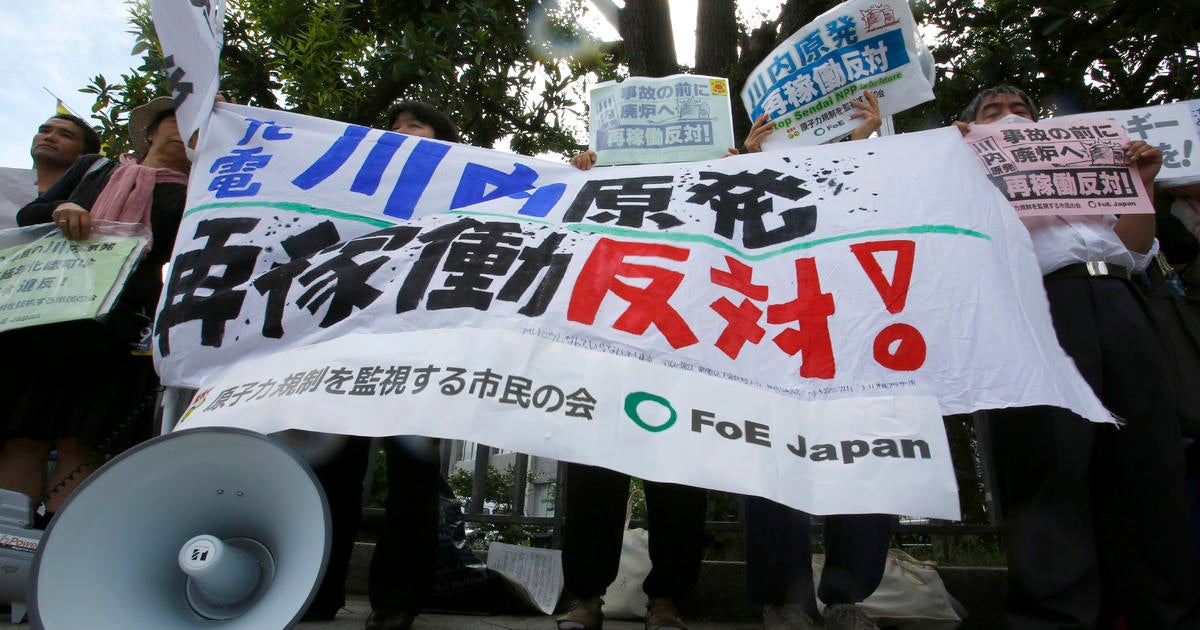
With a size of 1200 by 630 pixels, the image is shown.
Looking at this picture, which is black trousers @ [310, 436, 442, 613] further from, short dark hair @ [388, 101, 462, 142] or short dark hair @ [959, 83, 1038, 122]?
short dark hair @ [959, 83, 1038, 122]

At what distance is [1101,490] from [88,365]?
346 cm

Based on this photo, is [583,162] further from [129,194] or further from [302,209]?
[129,194]

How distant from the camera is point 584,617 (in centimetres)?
230

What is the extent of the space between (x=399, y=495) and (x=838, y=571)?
1425 millimetres

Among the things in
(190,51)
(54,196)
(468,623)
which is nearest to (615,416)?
(468,623)

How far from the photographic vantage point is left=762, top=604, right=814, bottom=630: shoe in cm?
234

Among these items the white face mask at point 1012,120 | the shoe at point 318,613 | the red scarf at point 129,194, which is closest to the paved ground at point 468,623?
the shoe at point 318,613

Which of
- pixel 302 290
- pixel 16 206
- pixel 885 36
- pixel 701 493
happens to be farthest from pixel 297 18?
pixel 701 493

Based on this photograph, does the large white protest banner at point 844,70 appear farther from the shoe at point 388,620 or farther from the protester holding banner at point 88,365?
the protester holding banner at point 88,365

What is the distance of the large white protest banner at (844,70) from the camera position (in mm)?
3100

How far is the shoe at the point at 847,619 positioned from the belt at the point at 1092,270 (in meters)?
1.26

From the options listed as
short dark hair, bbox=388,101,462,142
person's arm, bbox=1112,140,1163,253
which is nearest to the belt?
person's arm, bbox=1112,140,1163,253

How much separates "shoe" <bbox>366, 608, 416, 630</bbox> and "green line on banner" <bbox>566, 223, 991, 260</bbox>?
1321 millimetres

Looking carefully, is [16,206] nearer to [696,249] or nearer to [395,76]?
[395,76]
